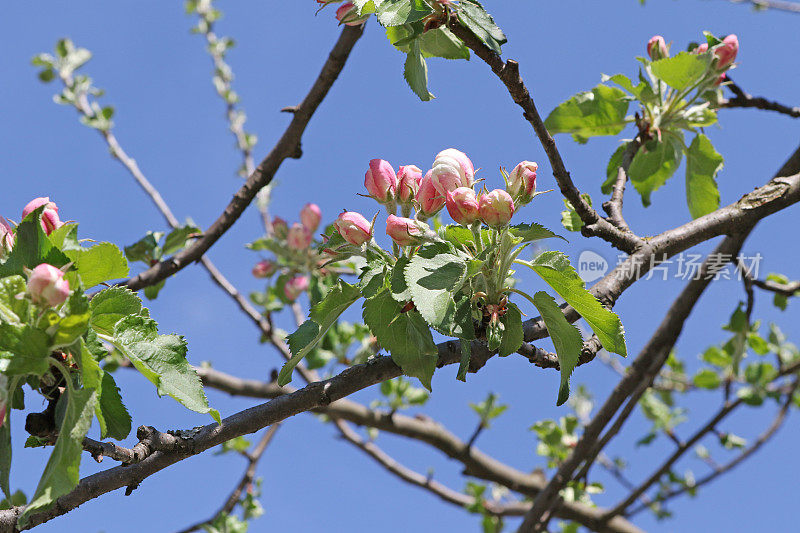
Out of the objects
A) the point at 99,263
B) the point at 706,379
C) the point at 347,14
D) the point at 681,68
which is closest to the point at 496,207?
the point at 347,14

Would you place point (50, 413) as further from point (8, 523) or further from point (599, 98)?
point (599, 98)

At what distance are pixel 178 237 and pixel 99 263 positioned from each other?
125 centimetres

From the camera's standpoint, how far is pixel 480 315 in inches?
51.3

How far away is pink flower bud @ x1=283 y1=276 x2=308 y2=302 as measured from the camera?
3.05 metres

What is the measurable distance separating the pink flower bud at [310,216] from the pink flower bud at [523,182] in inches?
70.4

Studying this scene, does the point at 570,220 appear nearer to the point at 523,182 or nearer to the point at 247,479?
the point at 523,182

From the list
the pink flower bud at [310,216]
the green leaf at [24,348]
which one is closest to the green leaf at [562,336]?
the green leaf at [24,348]

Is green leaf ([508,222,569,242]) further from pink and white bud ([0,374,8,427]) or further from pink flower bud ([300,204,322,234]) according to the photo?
pink flower bud ([300,204,322,234])

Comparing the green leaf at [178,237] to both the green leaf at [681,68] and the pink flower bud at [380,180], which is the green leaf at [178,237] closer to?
the pink flower bud at [380,180]

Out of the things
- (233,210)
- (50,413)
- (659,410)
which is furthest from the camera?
(659,410)

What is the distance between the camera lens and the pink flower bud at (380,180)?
1.36m

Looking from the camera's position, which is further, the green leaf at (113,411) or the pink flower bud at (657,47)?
the pink flower bud at (657,47)

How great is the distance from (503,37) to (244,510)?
2.53 m

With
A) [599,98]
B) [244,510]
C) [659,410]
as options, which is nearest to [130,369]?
[244,510]
